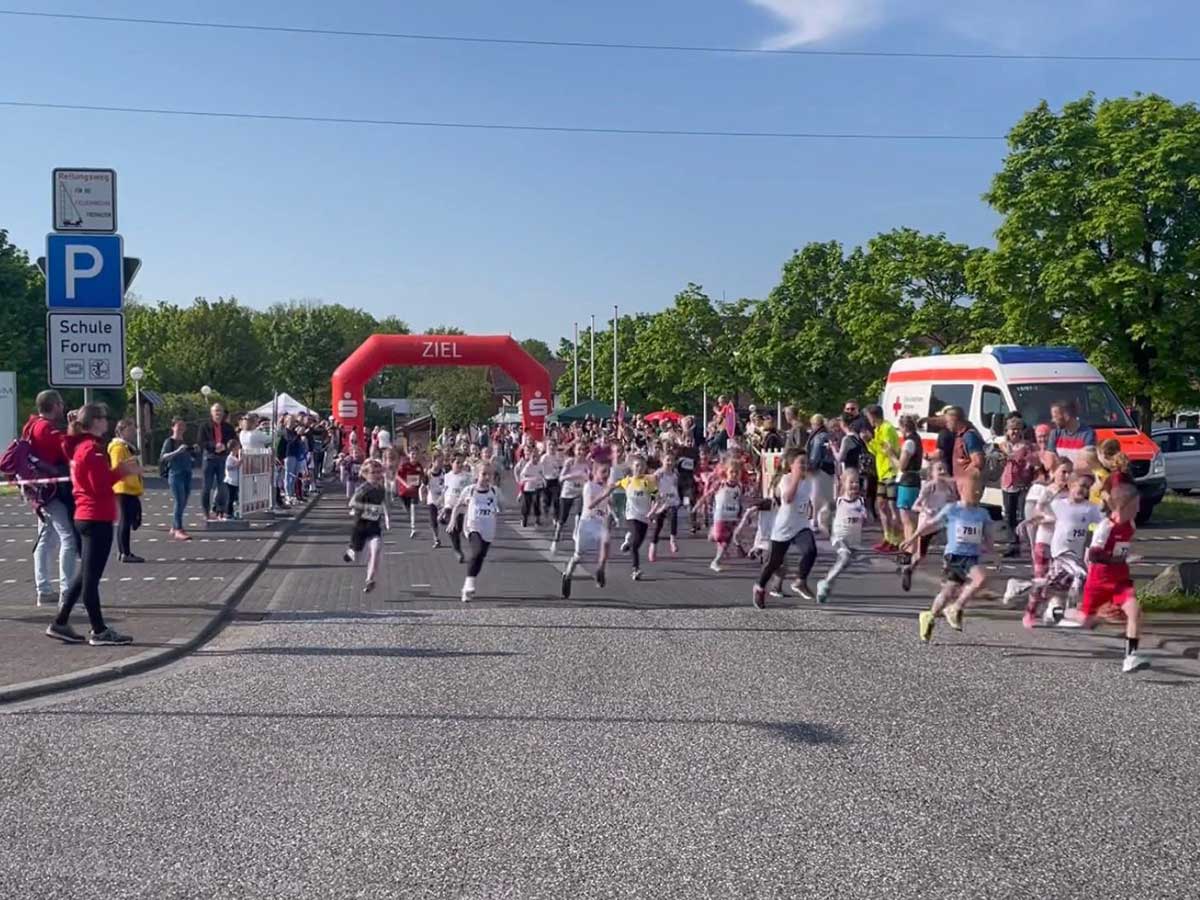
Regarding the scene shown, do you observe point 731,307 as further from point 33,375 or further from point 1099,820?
point 1099,820

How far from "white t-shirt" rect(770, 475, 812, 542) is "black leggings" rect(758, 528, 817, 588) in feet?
0.19

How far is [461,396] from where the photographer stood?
80.6 m

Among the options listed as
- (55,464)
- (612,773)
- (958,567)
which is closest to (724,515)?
(958,567)

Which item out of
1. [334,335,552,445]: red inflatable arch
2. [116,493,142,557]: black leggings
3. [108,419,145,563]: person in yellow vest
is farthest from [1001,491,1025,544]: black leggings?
[334,335,552,445]: red inflatable arch

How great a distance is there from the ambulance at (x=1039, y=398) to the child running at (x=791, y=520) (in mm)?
8650

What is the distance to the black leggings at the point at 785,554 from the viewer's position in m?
13.2

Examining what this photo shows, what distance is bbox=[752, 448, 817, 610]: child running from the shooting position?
13.2 m

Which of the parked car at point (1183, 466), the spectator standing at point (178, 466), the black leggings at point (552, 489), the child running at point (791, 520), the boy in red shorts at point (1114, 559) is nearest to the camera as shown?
the boy in red shorts at point (1114, 559)

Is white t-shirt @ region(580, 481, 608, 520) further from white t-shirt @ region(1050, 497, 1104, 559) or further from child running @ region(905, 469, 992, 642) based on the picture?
white t-shirt @ region(1050, 497, 1104, 559)

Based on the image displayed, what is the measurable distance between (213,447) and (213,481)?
1.00 metres

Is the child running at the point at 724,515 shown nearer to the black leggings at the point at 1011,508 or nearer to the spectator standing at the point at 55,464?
the black leggings at the point at 1011,508

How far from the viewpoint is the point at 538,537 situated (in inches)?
877

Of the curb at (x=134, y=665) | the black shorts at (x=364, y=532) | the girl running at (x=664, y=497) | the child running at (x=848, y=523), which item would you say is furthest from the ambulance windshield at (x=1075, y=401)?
the curb at (x=134, y=665)

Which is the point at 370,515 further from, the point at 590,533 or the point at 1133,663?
the point at 1133,663
